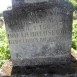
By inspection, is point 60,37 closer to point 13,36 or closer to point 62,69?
point 62,69

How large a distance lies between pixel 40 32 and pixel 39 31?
0.08 ft

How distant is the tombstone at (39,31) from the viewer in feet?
10.7

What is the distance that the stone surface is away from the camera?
327 cm

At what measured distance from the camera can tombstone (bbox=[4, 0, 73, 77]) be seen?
3.27 m

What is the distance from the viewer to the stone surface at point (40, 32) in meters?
3.27

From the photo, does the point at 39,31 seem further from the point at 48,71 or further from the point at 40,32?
the point at 48,71

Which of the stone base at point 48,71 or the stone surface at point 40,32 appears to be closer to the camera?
Answer: the stone surface at point 40,32

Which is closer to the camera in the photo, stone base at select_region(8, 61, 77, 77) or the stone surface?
the stone surface

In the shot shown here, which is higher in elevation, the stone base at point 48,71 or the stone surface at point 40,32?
the stone surface at point 40,32

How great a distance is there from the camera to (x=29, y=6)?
3.27 m

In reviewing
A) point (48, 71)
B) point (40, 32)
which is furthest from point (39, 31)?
point (48, 71)

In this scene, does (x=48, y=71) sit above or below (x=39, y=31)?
below

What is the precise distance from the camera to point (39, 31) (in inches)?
134

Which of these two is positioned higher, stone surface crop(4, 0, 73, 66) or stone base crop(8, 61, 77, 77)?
stone surface crop(4, 0, 73, 66)
